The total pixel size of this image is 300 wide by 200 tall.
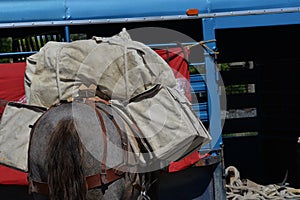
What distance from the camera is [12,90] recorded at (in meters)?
5.28

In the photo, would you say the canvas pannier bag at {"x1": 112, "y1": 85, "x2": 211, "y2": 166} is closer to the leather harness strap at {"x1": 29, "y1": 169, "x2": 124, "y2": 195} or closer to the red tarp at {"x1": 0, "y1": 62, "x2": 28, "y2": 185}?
the leather harness strap at {"x1": 29, "y1": 169, "x2": 124, "y2": 195}

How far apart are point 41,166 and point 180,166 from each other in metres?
2.35

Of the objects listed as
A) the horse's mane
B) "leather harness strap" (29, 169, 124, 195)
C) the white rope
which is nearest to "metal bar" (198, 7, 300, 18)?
the white rope

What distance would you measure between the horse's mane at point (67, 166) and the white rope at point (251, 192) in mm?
3784

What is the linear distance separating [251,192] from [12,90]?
3.30 meters

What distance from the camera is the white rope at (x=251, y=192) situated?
6781 millimetres

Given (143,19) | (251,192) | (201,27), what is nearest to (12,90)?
(143,19)

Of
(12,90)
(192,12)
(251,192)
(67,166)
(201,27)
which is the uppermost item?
(192,12)

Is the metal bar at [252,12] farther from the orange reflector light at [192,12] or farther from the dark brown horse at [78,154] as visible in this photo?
the dark brown horse at [78,154]

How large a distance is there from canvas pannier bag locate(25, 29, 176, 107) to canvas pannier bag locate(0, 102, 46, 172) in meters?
0.18

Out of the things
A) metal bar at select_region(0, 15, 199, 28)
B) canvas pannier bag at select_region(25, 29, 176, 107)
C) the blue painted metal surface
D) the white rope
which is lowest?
the white rope

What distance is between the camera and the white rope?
22.2ft

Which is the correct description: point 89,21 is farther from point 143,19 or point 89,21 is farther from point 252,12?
point 252,12

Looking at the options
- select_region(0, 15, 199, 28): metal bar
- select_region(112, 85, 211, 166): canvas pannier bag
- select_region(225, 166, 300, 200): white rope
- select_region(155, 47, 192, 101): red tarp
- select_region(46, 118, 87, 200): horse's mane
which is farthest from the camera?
select_region(225, 166, 300, 200): white rope
